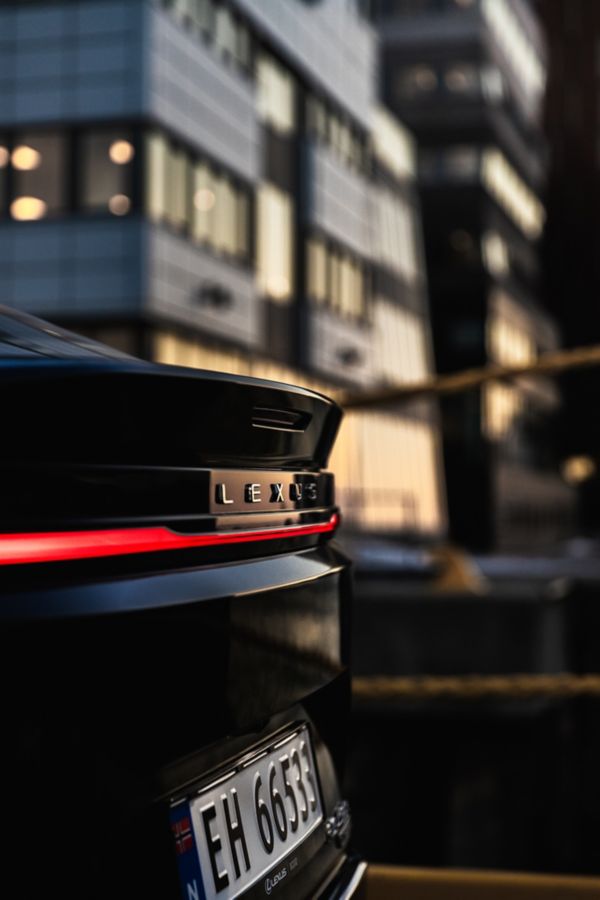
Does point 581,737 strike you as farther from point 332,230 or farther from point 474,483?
point 474,483

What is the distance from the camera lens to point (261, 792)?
184cm

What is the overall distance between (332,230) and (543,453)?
2941 centimetres

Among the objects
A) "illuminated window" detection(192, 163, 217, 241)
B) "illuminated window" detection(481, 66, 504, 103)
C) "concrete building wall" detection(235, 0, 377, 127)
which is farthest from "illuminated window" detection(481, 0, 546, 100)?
"illuminated window" detection(192, 163, 217, 241)

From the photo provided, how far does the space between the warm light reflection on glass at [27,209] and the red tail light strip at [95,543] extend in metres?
24.7

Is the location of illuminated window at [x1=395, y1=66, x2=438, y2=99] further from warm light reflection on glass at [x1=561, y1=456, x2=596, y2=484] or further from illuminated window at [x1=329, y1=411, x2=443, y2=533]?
warm light reflection on glass at [x1=561, y1=456, x2=596, y2=484]

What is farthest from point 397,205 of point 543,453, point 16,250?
point 16,250

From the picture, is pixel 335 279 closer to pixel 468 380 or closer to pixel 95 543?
pixel 468 380

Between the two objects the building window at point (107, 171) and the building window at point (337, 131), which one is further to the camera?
the building window at point (337, 131)

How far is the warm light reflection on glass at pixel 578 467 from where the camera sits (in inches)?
2532

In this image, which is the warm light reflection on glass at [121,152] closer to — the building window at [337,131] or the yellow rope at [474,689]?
the building window at [337,131]

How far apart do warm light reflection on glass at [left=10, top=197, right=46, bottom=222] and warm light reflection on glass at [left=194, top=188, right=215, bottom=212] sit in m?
3.20

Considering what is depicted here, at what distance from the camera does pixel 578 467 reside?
211ft

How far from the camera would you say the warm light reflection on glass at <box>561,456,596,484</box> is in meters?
64.3

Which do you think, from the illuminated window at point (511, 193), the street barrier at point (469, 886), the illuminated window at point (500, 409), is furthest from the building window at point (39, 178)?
the illuminated window at point (511, 193)
